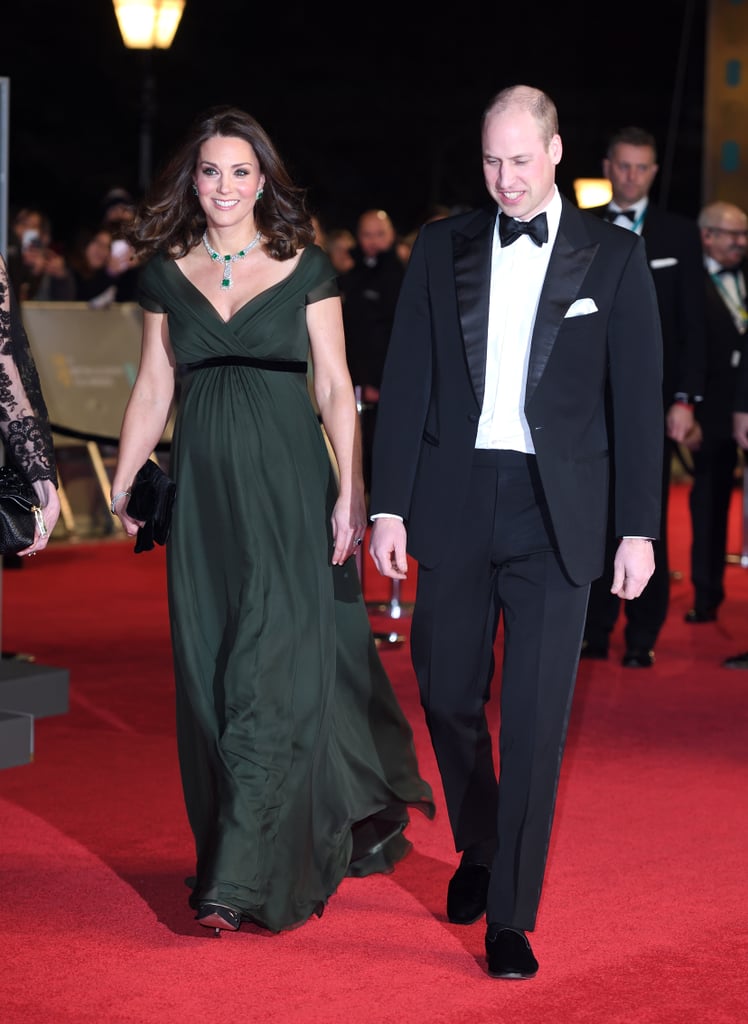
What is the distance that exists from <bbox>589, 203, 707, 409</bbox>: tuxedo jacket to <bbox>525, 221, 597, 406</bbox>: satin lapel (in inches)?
130

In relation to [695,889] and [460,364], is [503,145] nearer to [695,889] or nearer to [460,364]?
[460,364]

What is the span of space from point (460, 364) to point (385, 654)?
3990 millimetres

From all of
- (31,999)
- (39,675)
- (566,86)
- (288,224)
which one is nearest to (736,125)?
(39,675)

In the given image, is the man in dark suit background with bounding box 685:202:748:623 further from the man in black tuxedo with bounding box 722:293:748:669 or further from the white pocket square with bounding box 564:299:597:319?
the white pocket square with bounding box 564:299:597:319

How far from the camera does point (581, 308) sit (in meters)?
3.75

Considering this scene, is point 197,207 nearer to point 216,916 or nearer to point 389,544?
point 389,544

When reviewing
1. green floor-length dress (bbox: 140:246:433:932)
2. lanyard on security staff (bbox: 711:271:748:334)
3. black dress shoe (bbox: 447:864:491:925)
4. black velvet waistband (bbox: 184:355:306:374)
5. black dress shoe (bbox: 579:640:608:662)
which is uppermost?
lanyard on security staff (bbox: 711:271:748:334)

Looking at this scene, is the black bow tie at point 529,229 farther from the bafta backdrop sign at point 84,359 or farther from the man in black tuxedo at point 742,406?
the bafta backdrop sign at point 84,359

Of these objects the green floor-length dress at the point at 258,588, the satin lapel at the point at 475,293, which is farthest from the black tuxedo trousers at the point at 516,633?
the green floor-length dress at the point at 258,588

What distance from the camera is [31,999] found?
142 inches

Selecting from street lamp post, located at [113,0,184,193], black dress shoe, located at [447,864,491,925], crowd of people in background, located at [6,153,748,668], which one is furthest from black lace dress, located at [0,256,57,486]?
street lamp post, located at [113,0,184,193]

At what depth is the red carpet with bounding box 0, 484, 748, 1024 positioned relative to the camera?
3.63 m

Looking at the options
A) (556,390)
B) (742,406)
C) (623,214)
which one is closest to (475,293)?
(556,390)

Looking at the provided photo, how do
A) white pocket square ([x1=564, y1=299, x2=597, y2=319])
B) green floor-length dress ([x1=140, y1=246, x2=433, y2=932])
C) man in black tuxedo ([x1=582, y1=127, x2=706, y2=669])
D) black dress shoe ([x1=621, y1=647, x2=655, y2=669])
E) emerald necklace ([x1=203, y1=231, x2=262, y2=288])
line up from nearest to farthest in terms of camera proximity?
white pocket square ([x1=564, y1=299, x2=597, y2=319])
green floor-length dress ([x1=140, y1=246, x2=433, y2=932])
emerald necklace ([x1=203, y1=231, x2=262, y2=288])
man in black tuxedo ([x1=582, y1=127, x2=706, y2=669])
black dress shoe ([x1=621, y1=647, x2=655, y2=669])
